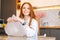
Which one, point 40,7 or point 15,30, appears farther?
point 40,7

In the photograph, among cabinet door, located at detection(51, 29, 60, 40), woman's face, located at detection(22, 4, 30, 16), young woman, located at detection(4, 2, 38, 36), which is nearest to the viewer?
young woman, located at detection(4, 2, 38, 36)

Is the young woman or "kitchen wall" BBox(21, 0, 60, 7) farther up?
"kitchen wall" BBox(21, 0, 60, 7)

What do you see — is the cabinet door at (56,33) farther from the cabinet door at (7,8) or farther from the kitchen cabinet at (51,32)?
the cabinet door at (7,8)

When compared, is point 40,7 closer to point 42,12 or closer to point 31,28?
point 42,12

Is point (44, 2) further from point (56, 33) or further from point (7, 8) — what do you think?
point (7, 8)

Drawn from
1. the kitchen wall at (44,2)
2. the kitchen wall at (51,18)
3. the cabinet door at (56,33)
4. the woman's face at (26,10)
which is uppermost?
the kitchen wall at (44,2)

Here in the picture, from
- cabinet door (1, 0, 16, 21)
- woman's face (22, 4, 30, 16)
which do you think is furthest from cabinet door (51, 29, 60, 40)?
cabinet door (1, 0, 16, 21)

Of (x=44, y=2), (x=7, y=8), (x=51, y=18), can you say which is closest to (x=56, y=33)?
(x=51, y=18)

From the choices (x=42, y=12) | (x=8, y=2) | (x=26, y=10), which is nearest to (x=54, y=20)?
(x=42, y=12)

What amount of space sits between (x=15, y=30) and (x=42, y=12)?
55 cm

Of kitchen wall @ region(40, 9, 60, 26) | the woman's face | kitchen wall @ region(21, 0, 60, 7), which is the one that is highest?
kitchen wall @ region(21, 0, 60, 7)

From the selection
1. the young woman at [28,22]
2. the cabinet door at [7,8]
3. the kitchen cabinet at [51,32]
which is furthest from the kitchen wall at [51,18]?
the cabinet door at [7,8]

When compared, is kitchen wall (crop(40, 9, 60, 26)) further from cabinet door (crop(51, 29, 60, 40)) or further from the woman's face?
the woman's face

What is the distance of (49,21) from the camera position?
4.96 ft
